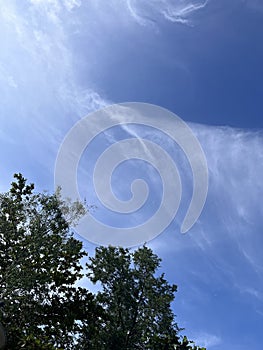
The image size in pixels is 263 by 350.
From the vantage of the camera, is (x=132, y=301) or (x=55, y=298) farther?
(x=132, y=301)

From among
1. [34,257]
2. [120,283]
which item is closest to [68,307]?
[34,257]

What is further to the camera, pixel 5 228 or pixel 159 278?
pixel 159 278

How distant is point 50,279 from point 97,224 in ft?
19.7

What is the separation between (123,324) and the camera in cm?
3222

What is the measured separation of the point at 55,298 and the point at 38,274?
3.13 metres

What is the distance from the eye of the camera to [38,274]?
68.0 feet

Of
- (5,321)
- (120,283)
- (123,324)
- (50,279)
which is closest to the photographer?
(5,321)

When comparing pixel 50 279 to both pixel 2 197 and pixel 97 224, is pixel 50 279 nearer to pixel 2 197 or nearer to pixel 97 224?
pixel 97 224

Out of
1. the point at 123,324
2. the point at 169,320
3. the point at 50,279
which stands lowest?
the point at 50,279

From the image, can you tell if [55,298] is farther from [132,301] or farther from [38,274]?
[132,301]

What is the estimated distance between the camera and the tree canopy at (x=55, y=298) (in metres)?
20.5

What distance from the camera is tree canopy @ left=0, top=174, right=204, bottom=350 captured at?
20500mm

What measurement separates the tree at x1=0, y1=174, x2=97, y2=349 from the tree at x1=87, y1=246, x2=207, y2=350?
6.59 metres

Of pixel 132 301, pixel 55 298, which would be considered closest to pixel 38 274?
pixel 55 298
